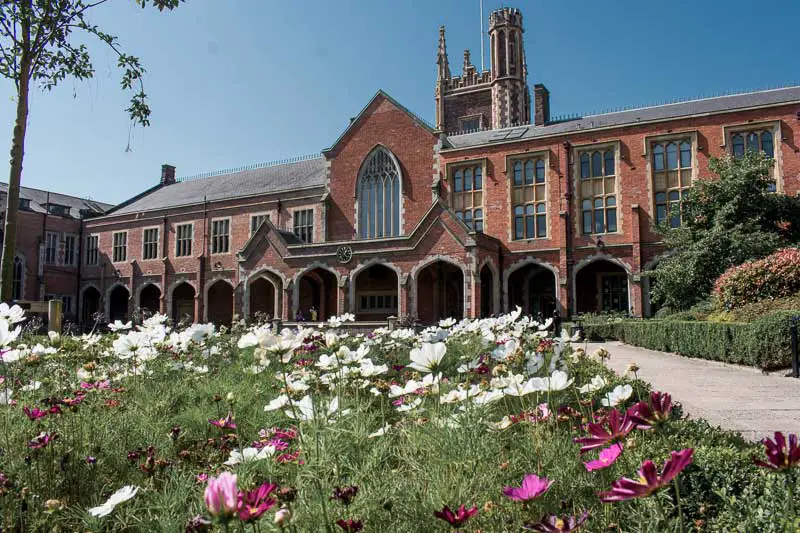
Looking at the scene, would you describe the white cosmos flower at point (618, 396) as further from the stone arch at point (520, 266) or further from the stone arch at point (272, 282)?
the stone arch at point (272, 282)

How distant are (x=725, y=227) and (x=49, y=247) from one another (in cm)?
3979

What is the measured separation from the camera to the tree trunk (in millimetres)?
9539

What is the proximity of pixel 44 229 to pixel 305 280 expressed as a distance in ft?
66.4

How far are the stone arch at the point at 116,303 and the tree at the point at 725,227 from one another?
33361 millimetres

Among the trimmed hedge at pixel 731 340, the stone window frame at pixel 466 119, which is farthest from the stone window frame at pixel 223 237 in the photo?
the trimmed hedge at pixel 731 340

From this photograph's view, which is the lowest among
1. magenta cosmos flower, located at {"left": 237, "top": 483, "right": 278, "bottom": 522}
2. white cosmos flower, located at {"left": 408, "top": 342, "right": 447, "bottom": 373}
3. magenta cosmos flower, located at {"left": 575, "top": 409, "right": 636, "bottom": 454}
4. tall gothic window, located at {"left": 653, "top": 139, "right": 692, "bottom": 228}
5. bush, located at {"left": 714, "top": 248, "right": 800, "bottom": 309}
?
magenta cosmos flower, located at {"left": 237, "top": 483, "right": 278, "bottom": 522}

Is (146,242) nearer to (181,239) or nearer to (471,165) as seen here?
(181,239)

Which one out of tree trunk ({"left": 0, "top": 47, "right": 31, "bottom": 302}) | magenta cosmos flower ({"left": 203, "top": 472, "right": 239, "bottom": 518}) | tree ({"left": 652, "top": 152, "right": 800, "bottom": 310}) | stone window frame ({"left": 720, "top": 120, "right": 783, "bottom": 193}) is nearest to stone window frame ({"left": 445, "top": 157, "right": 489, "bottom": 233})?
tree ({"left": 652, "top": 152, "right": 800, "bottom": 310})

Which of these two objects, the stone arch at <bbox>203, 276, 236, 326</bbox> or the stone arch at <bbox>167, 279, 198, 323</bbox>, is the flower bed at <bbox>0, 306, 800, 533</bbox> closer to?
the stone arch at <bbox>203, 276, 236, 326</bbox>

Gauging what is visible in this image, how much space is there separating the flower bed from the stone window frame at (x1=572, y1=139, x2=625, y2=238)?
2225cm

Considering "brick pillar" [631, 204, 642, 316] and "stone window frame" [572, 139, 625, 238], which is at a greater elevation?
"stone window frame" [572, 139, 625, 238]

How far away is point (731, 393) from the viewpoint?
7.63m

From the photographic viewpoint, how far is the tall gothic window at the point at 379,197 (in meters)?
29.0

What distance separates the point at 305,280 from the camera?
3031 centimetres
